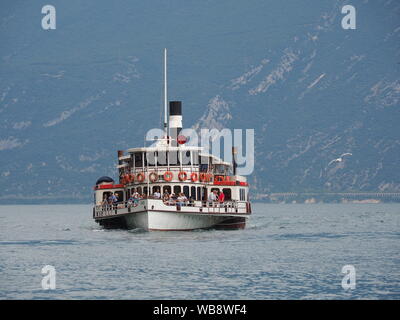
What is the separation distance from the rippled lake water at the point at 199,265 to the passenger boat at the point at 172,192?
1463 millimetres

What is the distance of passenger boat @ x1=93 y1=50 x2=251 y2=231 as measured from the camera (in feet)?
303

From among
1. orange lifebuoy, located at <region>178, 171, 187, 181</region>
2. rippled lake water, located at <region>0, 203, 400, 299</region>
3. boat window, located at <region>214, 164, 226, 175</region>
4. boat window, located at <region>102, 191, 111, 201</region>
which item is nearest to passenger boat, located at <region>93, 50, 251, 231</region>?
orange lifebuoy, located at <region>178, 171, 187, 181</region>

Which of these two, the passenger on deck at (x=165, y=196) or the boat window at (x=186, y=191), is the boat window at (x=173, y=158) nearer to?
the boat window at (x=186, y=191)

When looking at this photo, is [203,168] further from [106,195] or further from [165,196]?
[106,195]

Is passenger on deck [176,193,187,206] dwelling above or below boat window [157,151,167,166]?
below

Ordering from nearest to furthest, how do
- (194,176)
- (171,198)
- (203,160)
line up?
(171,198) → (194,176) → (203,160)

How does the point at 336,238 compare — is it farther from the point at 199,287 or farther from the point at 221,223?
the point at 199,287

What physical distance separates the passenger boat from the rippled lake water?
4.80ft

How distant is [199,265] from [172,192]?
2504cm

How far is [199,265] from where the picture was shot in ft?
233

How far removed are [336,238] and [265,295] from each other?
144ft

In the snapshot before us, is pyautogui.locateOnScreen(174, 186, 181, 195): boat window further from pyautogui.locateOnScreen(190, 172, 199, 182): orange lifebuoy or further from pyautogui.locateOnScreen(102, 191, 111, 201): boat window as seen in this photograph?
pyautogui.locateOnScreen(102, 191, 111, 201): boat window

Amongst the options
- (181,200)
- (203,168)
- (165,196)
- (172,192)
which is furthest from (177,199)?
(203,168)

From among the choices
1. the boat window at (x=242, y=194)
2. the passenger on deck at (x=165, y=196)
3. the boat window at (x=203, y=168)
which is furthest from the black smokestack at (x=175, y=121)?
the passenger on deck at (x=165, y=196)
